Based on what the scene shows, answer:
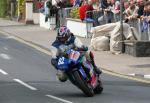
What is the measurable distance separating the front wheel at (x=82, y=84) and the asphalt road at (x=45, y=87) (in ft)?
0.52

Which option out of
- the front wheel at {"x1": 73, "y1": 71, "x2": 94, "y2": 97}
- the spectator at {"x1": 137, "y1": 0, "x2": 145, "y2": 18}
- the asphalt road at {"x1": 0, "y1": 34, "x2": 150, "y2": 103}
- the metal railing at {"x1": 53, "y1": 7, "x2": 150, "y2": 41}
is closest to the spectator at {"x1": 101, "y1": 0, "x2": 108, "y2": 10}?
the metal railing at {"x1": 53, "y1": 7, "x2": 150, "y2": 41}

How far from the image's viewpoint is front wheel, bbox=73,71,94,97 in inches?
581

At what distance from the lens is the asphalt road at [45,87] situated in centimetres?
1462

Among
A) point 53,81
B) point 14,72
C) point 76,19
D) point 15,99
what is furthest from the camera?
point 76,19

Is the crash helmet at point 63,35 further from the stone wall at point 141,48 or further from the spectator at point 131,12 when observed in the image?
the spectator at point 131,12

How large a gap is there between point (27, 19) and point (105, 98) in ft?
110

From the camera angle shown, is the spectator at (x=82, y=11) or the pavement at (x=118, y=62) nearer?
the pavement at (x=118, y=62)

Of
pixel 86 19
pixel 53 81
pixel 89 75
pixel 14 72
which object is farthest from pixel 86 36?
pixel 89 75

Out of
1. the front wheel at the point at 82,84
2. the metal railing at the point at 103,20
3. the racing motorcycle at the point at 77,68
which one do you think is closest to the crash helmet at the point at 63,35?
the racing motorcycle at the point at 77,68

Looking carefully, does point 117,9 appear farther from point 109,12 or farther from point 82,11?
point 82,11

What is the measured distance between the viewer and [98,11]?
107 ft

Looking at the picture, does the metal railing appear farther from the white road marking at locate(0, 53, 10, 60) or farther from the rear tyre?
the rear tyre

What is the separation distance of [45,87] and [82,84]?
7.77ft

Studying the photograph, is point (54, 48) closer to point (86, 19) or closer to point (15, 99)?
point (15, 99)
